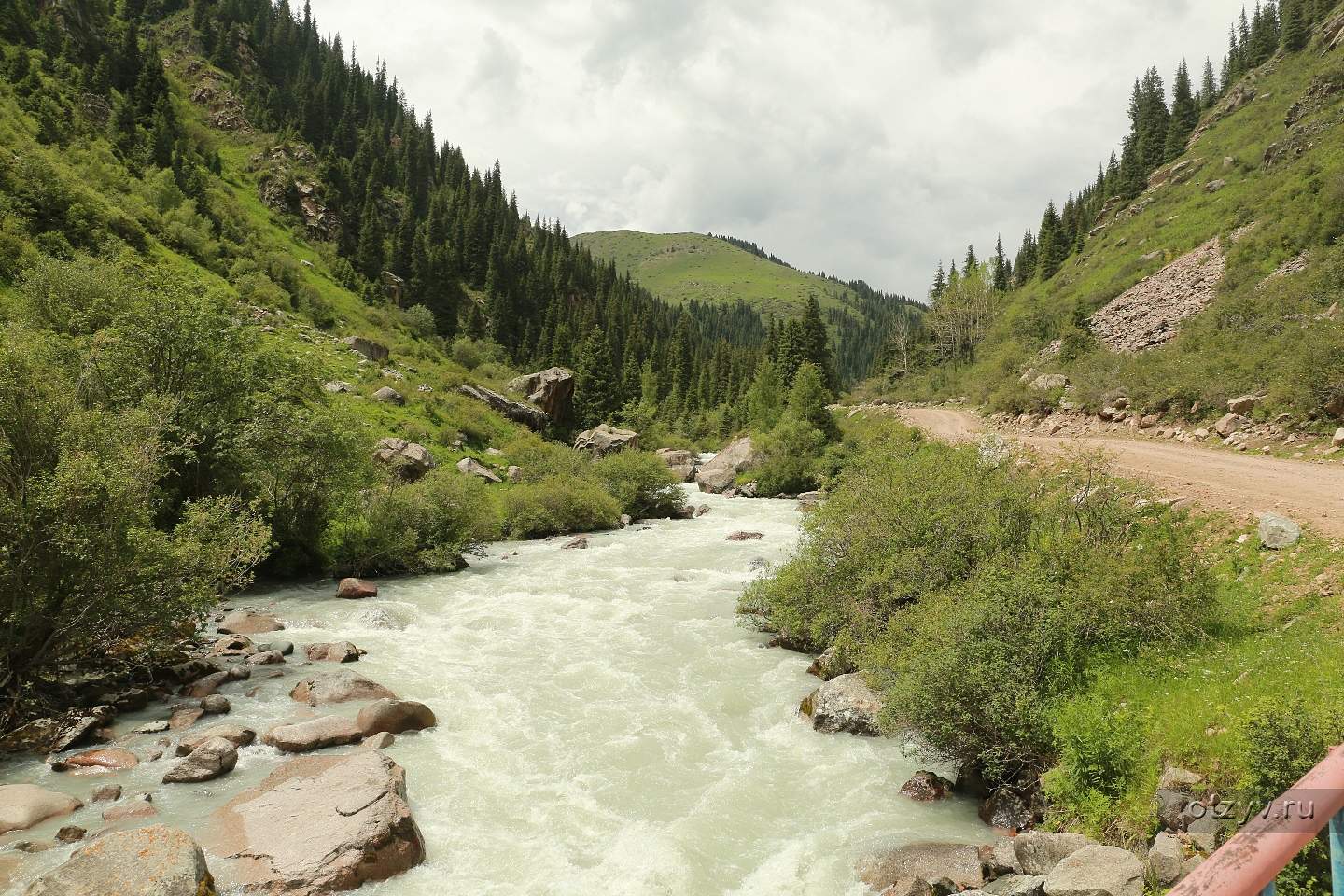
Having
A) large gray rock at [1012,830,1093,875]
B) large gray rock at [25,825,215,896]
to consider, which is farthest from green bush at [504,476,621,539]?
large gray rock at [1012,830,1093,875]

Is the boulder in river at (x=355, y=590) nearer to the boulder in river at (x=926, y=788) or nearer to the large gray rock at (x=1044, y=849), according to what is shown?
the boulder in river at (x=926, y=788)

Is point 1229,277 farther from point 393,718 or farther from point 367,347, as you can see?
point 367,347

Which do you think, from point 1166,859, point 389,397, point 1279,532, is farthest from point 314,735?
point 389,397

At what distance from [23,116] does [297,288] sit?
25.2 m

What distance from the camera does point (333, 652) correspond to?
19.5 m

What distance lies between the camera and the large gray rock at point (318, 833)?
9.88m

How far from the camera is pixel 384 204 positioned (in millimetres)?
117625

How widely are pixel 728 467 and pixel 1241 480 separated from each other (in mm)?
46365

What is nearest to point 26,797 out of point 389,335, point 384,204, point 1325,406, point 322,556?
point 322,556

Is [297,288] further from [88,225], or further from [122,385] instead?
[122,385]

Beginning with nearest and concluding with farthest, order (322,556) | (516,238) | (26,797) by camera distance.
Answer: (26,797) → (322,556) → (516,238)

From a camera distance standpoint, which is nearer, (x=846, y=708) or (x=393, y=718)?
(x=393, y=718)

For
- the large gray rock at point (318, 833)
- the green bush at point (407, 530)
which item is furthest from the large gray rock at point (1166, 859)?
the green bush at point (407, 530)

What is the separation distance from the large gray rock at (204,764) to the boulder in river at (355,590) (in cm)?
1316
